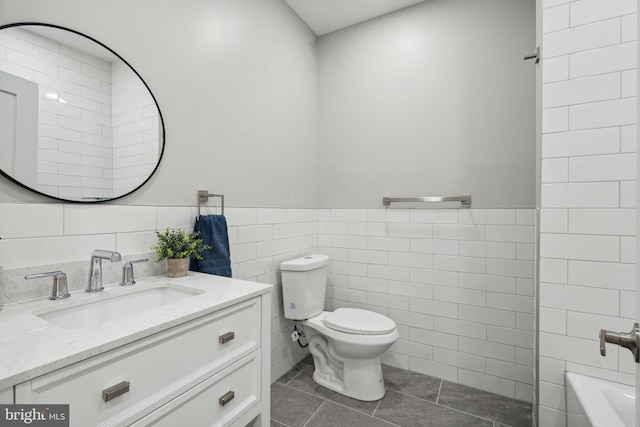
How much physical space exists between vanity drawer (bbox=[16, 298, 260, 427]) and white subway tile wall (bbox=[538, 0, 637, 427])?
127 centimetres

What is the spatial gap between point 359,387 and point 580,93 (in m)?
1.87

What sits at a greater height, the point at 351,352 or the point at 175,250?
the point at 175,250

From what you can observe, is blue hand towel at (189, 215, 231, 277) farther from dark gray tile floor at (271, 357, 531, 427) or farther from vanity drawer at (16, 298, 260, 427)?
dark gray tile floor at (271, 357, 531, 427)

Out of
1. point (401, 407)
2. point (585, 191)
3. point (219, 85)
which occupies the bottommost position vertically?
point (401, 407)

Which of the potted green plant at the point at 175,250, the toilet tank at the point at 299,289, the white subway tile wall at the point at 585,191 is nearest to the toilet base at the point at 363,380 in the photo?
the toilet tank at the point at 299,289

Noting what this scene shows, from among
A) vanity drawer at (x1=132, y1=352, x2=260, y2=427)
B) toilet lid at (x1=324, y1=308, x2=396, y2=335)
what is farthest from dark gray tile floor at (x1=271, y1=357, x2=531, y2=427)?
vanity drawer at (x1=132, y1=352, x2=260, y2=427)

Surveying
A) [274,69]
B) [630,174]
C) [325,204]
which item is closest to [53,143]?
[274,69]

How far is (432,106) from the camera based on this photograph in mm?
2131

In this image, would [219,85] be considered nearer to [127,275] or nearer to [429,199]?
[127,275]

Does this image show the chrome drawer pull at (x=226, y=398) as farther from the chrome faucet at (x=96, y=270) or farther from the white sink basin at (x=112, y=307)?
the chrome faucet at (x=96, y=270)

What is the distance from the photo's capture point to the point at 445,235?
2.08 m

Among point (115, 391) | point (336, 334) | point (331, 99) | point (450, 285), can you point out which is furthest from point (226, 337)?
point (331, 99)
